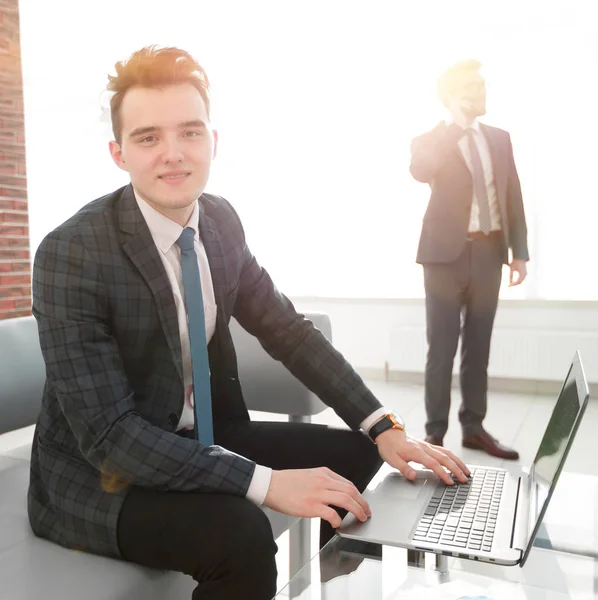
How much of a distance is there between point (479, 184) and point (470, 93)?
0.41 metres

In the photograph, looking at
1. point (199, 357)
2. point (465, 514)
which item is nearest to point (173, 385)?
point (199, 357)

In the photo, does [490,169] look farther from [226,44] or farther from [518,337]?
[226,44]

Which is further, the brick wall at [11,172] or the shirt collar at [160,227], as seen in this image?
the brick wall at [11,172]

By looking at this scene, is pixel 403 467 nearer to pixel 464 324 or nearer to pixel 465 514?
pixel 465 514

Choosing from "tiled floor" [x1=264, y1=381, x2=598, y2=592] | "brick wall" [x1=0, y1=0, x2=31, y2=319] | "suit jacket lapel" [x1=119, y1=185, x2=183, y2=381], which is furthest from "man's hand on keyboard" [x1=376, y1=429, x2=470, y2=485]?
"brick wall" [x1=0, y1=0, x2=31, y2=319]

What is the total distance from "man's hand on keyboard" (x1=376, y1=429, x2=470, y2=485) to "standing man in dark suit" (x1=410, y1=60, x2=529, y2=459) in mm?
1704

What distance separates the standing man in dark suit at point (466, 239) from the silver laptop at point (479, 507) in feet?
5.50

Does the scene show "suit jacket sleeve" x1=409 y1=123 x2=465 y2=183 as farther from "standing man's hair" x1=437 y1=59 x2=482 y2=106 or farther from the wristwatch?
the wristwatch

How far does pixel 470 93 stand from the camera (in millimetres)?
2842

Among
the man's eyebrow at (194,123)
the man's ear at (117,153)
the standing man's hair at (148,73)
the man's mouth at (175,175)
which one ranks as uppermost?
the standing man's hair at (148,73)

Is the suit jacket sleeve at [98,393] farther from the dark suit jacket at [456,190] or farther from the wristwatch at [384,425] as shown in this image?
the dark suit jacket at [456,190]

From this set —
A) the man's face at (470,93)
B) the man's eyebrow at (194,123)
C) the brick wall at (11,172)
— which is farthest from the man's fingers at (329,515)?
the brick wall at (11,172)

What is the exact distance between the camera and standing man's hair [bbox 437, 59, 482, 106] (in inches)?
114

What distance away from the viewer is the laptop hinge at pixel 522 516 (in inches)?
37.2
